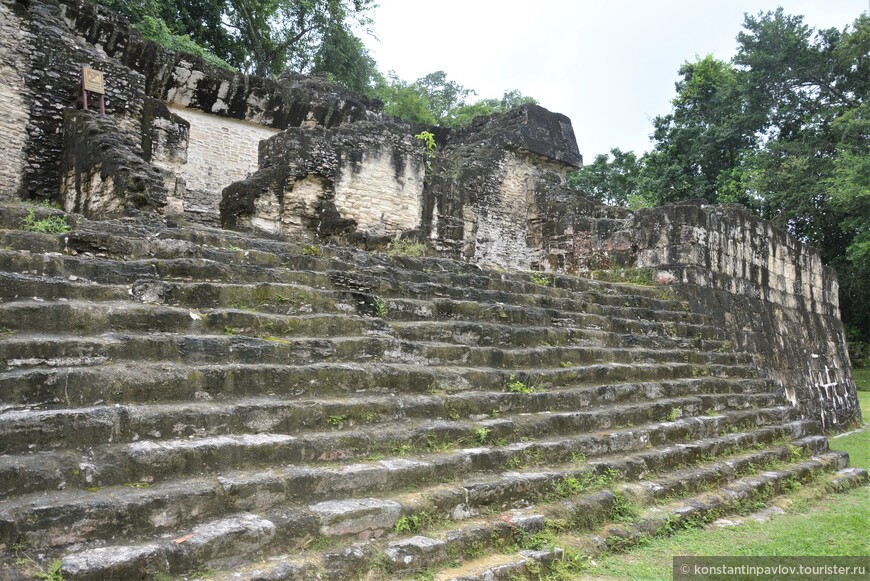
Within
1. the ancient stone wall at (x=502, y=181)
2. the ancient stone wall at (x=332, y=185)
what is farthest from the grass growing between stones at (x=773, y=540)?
the ancient stone wall at (x=502, y=181)

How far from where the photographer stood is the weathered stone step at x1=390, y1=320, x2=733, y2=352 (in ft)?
16.6

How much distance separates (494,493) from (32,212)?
3.57 metres

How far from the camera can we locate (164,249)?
4527mm

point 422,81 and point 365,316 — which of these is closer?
point 365,316

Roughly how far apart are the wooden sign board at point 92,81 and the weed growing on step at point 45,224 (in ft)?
20.0

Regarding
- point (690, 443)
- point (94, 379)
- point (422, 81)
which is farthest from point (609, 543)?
point (422, 81)

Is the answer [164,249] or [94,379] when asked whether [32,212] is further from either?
[94,379]

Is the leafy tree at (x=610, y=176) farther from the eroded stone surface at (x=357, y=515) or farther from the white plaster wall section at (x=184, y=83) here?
the eroded stone surface at (x=357, y=515)

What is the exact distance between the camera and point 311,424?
145 inches

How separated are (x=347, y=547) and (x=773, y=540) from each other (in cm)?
320

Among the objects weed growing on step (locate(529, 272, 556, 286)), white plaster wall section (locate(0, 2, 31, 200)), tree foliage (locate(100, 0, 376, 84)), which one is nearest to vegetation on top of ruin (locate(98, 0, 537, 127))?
tree foliage (locate(100, 0, 376, 84))

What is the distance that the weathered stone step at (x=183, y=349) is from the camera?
10.1ft

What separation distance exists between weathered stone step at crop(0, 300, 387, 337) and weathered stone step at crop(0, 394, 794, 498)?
2.66 feet

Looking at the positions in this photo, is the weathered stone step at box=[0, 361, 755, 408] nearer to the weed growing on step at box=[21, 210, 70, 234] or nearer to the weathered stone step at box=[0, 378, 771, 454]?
the weathered stone step at box=[0, 378, 771, 454]
